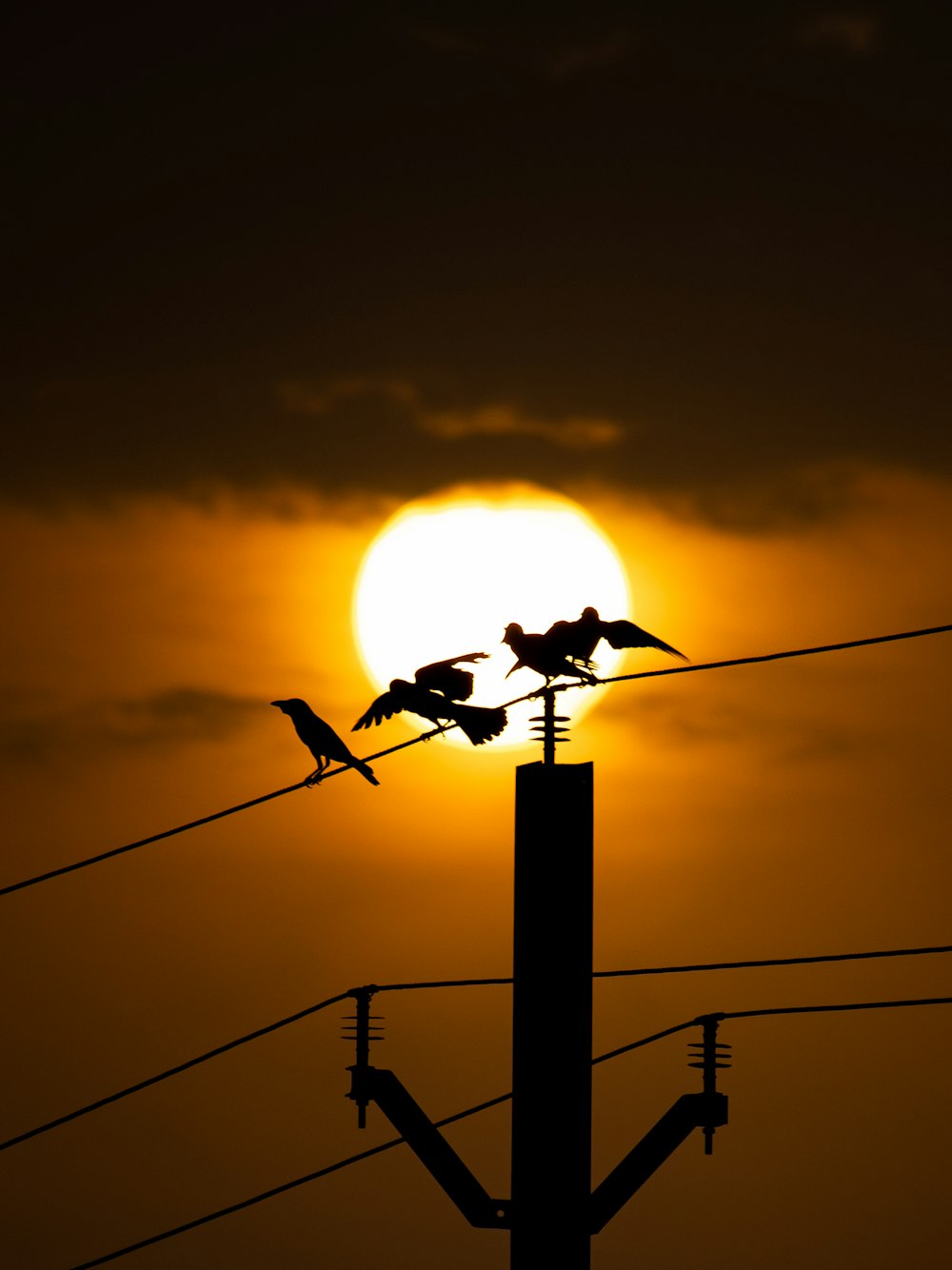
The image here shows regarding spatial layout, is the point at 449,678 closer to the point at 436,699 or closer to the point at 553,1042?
the point at 436,699

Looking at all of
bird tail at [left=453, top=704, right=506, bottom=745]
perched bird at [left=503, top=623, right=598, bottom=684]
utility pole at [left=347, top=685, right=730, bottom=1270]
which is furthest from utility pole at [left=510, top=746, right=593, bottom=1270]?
bird tail at [left=453, top=704, right=506, bottom=745]

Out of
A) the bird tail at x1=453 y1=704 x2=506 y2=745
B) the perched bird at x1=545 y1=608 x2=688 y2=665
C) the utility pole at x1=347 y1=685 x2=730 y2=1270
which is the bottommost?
the utility pole at x1=347 y1=685 x2=730 y2=1270

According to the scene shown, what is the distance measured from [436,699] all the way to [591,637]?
1.76 meters

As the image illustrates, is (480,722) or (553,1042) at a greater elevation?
(480,722)

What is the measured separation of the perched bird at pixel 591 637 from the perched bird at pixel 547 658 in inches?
0.7

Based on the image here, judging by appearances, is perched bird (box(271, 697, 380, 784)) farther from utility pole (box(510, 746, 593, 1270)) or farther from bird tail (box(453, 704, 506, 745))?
utility pole (box(510, 746, 593, 1270))

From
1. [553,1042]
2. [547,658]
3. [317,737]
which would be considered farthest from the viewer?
[317,737]

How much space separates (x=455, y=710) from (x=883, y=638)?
3084mm

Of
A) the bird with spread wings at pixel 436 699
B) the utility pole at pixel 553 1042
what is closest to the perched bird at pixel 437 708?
the bird with spread wings at pixel 436 699

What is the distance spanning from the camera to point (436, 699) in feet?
38.4

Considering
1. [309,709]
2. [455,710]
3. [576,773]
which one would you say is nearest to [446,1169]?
[576,773]

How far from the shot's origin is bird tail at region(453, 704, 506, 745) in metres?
10.6

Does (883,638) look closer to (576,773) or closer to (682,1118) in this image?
(576,773)

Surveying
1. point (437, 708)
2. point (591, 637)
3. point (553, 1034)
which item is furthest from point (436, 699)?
point (553, 1034)
